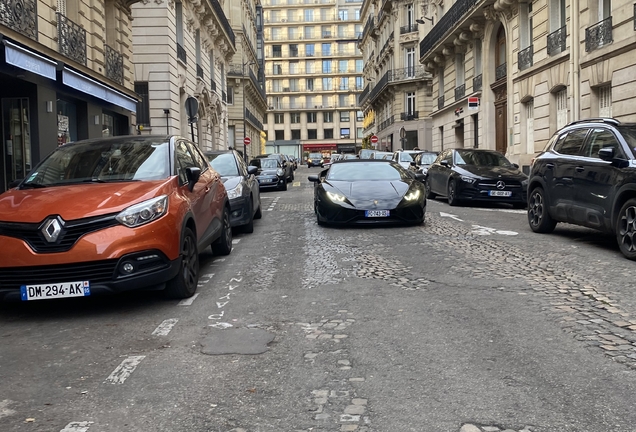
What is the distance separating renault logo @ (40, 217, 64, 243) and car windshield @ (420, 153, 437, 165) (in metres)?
19.0

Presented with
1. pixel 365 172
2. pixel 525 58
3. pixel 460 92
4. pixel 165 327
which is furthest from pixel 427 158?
pixel 165 327

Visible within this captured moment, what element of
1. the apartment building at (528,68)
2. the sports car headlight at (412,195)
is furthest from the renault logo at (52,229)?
the apartment building at (528,68)

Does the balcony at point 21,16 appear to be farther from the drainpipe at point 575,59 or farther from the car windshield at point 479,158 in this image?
the drainpipe at point 575,59

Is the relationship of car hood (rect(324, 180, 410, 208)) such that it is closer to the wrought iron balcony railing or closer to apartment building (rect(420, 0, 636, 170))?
apartment building (rect(420, 0, 636, 170))

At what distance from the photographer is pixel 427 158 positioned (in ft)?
77.8

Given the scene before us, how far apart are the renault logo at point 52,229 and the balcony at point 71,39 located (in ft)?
36.5

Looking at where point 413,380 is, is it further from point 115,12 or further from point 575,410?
→ point 115,12

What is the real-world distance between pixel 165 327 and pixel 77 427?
1.90m

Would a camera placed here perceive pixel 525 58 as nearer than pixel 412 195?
No

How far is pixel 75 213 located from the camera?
5.37 metres

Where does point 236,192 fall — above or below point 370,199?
above

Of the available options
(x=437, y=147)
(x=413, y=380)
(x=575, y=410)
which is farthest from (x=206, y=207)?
(x=437, y=147)

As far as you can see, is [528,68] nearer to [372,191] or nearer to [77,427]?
[372,191]

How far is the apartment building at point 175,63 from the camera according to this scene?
26.3 m
